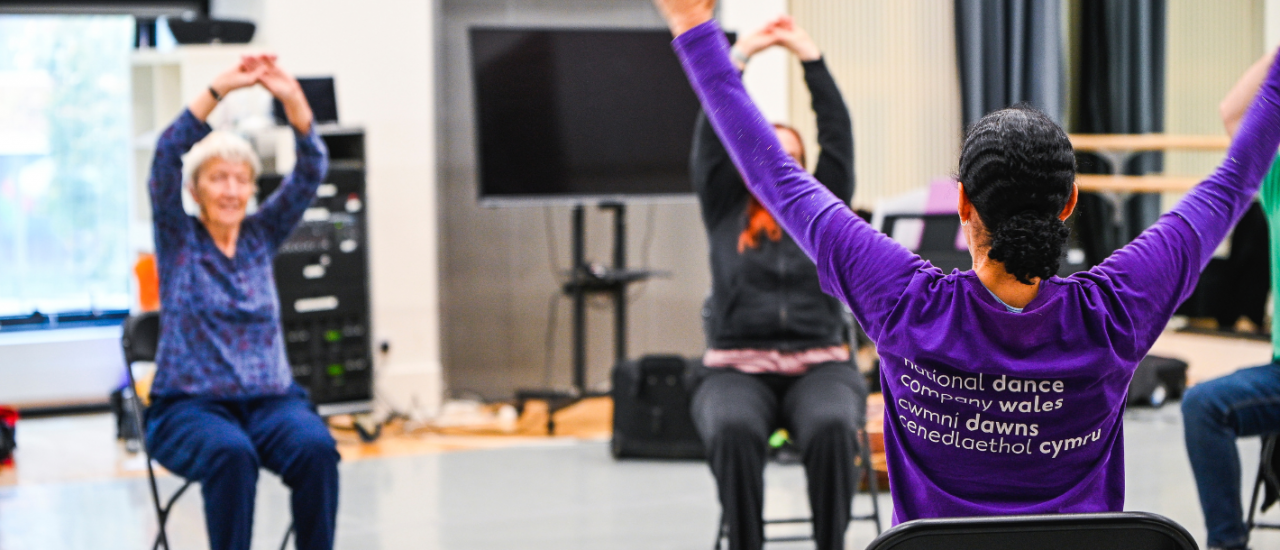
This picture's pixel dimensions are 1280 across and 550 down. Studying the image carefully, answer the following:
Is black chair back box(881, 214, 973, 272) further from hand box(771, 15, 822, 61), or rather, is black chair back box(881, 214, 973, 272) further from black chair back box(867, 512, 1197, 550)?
black chair back box(867, 512, 1197, 550)

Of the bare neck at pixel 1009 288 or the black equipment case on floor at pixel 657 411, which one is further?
the black equipment case on floor at pixel 657 411

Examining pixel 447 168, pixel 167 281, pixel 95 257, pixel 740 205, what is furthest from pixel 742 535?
pixel 95 257

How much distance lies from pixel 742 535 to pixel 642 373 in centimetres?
170

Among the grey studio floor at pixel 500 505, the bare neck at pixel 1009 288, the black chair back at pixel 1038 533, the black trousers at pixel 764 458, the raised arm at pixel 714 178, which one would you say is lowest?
the grey studio floor at pixel 500 505

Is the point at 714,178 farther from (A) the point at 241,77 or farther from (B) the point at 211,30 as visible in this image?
(B) the point at 211,30

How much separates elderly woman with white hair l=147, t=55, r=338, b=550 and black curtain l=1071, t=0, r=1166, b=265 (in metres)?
4.73

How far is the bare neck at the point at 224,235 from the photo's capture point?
106 inches

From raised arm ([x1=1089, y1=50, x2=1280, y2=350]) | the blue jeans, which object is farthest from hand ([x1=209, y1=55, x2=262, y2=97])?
the blue jeans

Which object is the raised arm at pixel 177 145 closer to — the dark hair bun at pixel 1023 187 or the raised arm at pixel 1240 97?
the dark hair bun at pixel 1023 187

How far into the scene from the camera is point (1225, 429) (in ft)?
8.66

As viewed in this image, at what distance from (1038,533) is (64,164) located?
17.5 ft

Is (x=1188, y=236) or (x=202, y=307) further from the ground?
(x=1188, y=236)

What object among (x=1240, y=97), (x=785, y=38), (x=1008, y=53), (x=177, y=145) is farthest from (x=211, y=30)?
(x=1008, y=53)

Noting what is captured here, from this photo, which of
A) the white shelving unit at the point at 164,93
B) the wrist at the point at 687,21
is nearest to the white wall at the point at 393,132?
the white shelving unit at the point at 164,93
